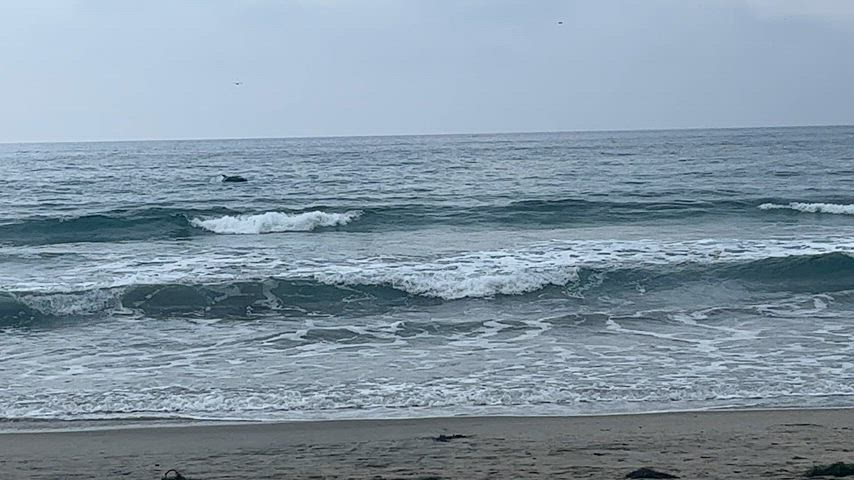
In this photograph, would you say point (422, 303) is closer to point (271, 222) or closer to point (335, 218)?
point (335, 218)

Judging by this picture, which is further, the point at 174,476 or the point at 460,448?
the point at 460,448

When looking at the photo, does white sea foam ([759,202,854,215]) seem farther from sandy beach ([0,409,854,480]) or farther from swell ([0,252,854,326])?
sandy beach ([0,409,854,480])

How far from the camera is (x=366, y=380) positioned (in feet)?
34.7

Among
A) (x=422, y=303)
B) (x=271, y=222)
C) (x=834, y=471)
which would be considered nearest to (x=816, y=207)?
(x=271, y=222)

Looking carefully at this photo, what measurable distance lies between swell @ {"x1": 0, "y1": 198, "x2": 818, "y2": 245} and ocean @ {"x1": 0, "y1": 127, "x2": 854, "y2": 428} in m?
0.12

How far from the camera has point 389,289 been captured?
1686 cm

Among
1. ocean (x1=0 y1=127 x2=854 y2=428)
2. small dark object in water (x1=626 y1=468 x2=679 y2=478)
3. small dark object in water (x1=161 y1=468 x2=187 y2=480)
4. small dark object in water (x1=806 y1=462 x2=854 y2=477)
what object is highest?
small dark object in water (x1=806 y1=462 x2=854 y2=477)

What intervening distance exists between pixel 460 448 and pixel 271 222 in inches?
790

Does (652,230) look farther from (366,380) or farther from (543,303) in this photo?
(366,380)

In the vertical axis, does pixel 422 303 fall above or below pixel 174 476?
below

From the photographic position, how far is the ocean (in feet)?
32.8

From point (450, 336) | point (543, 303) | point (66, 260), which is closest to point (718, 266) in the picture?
point (543, 303)

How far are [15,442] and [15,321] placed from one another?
7219 millimetres

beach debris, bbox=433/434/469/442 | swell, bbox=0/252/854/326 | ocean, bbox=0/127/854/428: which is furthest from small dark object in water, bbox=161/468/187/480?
swell, bbox=0/252/854/326
